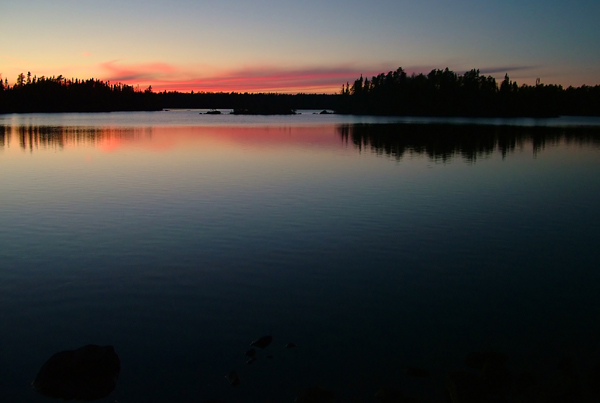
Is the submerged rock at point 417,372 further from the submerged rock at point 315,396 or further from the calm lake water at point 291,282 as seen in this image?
the submerged rock at point 315,396

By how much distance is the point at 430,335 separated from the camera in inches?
383

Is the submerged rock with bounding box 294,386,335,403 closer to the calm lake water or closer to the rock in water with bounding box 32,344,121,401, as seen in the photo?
the calm lake water

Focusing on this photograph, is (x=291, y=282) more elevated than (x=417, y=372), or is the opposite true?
(x=291, y=282)

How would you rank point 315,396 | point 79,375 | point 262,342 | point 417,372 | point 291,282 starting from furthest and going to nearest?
1. point 291,282
2. point 262,342
3. point 417,372
4. point 79,375
5. point 315,396

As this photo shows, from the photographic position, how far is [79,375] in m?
8.00

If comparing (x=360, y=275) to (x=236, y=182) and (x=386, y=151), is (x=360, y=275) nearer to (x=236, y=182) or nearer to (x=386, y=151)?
(x=236, y=182)

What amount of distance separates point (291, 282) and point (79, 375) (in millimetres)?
5736

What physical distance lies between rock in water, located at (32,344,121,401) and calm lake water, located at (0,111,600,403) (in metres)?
0.20

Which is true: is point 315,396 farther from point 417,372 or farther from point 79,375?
point 79,375

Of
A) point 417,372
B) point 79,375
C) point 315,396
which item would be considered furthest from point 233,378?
point 417,372

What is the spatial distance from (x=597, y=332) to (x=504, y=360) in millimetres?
2657

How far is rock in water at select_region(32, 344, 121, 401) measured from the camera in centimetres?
775

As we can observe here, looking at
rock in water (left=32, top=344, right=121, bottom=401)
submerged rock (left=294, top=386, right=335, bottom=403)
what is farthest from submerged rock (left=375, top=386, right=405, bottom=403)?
rock in water (left=32, top=344, right=121, bottom=401)

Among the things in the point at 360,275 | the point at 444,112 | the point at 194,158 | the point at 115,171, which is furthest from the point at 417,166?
the point at 444,112
